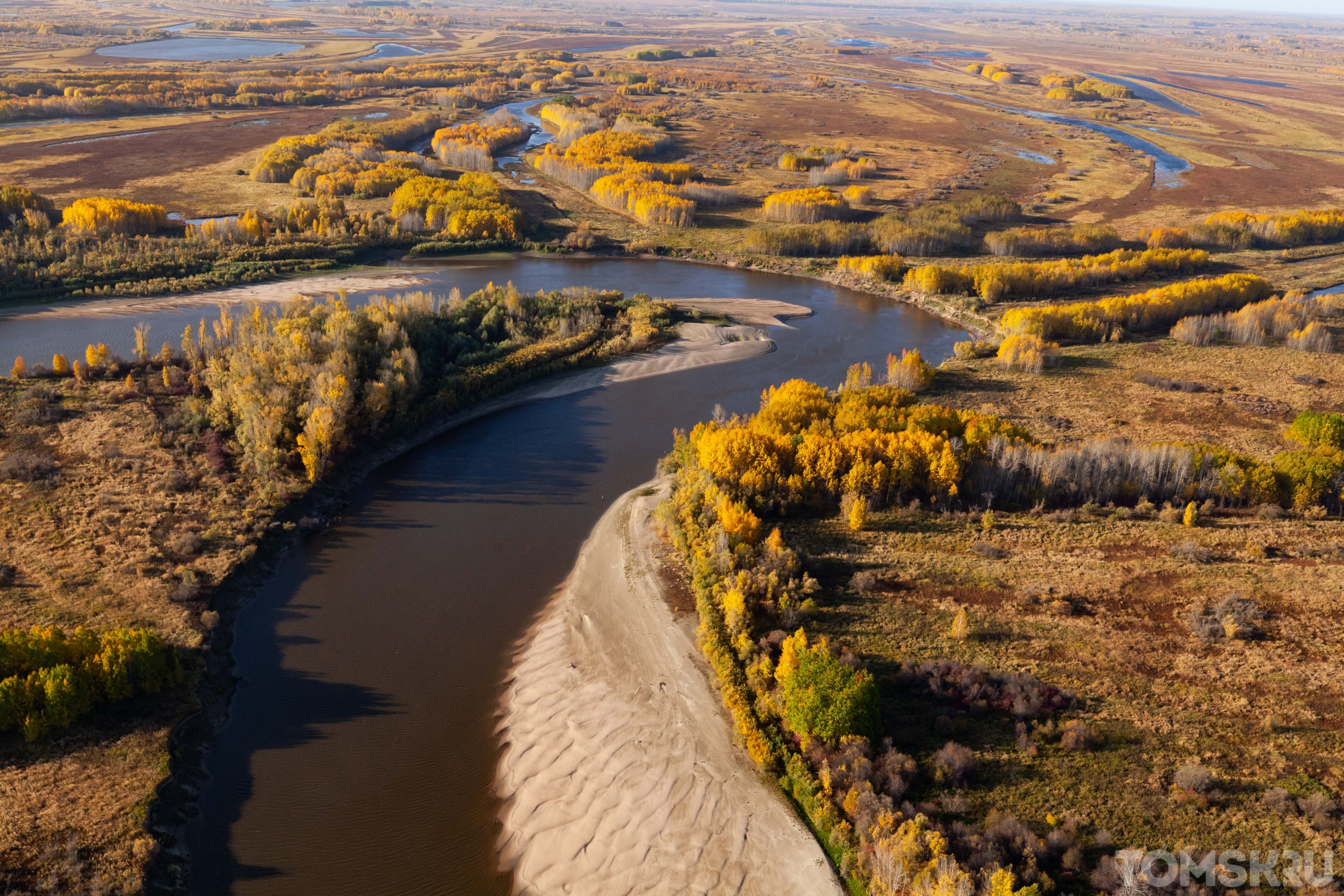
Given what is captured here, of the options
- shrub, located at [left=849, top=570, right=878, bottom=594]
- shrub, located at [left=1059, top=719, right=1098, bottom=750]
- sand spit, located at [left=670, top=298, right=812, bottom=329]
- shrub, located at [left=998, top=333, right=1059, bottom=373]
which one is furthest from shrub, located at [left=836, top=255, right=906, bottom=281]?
shrub, located at [left=1059, top=719, right=1098, bottom=750]

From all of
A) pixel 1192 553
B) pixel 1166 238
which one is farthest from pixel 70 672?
pixel 1166 238

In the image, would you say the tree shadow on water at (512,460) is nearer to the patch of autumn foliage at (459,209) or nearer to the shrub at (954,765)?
the shrub at (954,765)

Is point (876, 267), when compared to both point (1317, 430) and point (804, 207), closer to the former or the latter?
point (804, 207)

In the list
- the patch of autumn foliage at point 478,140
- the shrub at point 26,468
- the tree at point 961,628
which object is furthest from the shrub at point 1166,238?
the shrub at point 26,468

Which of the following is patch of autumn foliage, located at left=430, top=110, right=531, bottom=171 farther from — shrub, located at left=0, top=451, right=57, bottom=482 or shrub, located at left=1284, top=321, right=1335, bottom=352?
shrub, located at left=1284, top=321, right=1335, bottom=352

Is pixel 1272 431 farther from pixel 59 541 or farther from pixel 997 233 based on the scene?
pixel 59 541

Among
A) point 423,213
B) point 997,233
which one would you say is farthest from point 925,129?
point 423,213
